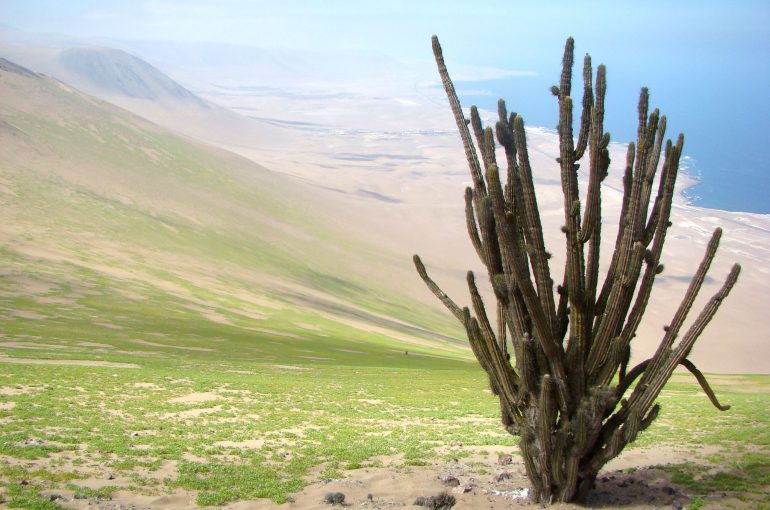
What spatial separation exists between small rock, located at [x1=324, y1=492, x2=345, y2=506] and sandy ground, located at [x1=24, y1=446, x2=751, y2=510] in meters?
0.09

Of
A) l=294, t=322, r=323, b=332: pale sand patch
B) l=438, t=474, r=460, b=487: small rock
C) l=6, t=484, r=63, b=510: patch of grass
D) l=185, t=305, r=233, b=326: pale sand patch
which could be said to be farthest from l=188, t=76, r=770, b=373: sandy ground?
l=6, t=484, r=63, b=510: patch of grass

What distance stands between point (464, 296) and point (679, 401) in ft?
241

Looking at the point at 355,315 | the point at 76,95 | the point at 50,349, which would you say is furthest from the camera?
the point at 76,95

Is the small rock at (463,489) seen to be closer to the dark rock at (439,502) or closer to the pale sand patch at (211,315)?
the dark rock at (439,502)

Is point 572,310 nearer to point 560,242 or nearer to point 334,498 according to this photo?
point 334,498

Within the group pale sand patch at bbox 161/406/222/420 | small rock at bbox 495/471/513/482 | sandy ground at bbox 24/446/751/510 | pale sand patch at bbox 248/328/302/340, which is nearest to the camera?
sandy ground at bbox 24/446/751/510

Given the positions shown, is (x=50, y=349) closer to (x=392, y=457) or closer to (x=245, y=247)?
(x=392, y=457)

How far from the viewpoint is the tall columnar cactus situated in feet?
37.7

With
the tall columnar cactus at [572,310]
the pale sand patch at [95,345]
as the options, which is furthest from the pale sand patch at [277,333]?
the tall columnar cactus at [572,310]

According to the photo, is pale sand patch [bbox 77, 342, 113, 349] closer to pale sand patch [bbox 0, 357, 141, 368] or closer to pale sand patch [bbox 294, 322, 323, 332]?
pale sand patch [bbox 0, 357, 141, 368]

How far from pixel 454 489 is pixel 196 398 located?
1223 cm

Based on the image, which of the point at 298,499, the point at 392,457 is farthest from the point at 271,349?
the point at 298,499

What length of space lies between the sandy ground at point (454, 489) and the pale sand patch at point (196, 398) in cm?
764

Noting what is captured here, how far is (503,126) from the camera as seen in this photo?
1302cm
